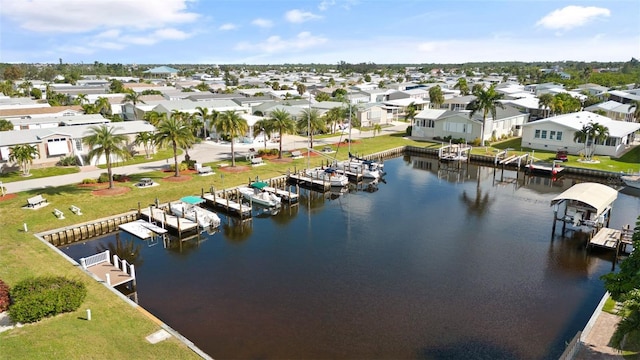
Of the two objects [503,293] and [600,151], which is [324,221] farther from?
[600,151]

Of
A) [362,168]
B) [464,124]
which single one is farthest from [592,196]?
[464,124]

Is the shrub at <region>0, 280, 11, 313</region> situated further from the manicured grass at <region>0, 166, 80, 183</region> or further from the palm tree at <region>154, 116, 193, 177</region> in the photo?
the manicured grass at <region>0, 166, 80, 183</region>

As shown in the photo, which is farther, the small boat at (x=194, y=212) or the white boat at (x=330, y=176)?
the white boat at (x=330, y=176)

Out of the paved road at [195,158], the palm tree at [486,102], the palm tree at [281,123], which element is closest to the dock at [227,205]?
the paved road at [195,158]

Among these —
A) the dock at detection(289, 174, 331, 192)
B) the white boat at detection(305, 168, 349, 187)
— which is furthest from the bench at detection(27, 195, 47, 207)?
the white boat at detection(305, 168, 349, 187)

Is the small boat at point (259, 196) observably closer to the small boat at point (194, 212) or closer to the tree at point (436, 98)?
the small boat at point (194, 212)

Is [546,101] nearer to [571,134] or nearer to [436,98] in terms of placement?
[571,134]

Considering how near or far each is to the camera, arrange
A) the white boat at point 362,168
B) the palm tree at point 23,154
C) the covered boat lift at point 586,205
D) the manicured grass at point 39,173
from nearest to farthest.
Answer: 1. the covered boat lift at point 586,205
2. the palm tree at point 23,154
3. the manicured grass at point 39,173
4. the white boat at point 362,168

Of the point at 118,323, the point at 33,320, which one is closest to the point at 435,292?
the point at 118,323
